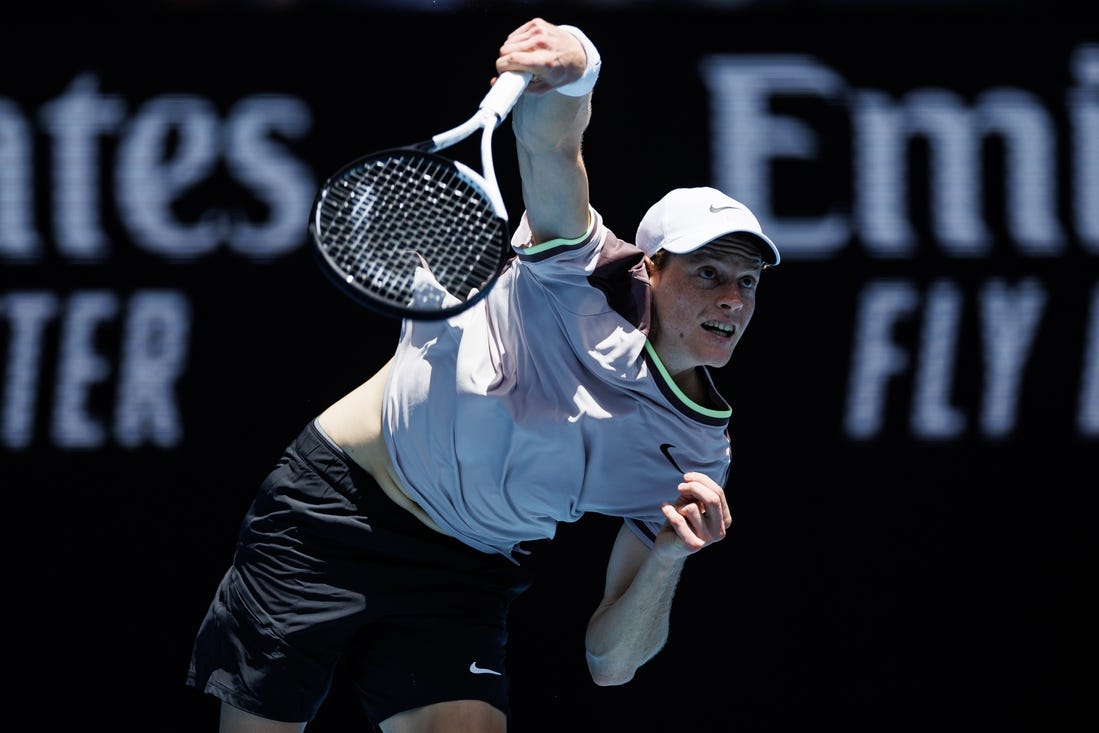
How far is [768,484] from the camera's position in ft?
13.8

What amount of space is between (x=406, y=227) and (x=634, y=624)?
2.78ft

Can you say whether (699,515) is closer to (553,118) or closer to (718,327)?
(718,327)

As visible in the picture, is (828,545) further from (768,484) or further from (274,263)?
(274,263)

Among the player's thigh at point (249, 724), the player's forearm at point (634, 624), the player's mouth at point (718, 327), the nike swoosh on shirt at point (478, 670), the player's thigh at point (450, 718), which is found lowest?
the player's thigh at point (249, 724)

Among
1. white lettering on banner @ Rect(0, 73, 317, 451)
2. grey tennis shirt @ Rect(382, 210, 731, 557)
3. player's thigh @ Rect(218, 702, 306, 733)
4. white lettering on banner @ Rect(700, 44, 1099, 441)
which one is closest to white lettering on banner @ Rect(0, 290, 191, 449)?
white lettering on banner @ Rect(0, 73, 317, 451)

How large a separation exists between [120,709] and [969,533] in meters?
2.28

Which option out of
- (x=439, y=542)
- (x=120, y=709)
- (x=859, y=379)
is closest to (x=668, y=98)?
(x=859, y=379)

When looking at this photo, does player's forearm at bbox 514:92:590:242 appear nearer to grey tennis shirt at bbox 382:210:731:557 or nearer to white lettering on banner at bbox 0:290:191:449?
grey tennis shirt at bbox 382:210:731:557

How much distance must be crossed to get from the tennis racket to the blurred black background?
1.22 metres

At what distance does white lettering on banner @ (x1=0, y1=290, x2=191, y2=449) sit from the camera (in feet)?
13.5

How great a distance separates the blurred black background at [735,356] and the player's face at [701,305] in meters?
1.16

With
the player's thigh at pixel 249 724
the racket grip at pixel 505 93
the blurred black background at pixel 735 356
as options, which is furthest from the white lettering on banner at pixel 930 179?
the player's thigh at pixel 249 724

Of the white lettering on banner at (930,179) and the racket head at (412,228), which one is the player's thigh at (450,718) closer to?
the racket head at (412,228)

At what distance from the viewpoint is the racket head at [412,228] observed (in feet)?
8.64
